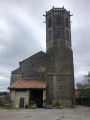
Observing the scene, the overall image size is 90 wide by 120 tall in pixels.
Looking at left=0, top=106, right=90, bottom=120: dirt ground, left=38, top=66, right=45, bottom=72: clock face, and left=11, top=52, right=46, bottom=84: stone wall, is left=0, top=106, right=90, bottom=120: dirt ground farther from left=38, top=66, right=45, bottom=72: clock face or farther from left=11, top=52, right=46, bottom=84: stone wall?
left=38, top=66, right=45, bottom=72: clock face

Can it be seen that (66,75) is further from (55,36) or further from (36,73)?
(55,36)

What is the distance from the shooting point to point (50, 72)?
3094 cm

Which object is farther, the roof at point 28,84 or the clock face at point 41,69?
the clock face at point 41,69

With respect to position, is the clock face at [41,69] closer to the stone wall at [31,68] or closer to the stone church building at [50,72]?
the stone church building at [50,72]

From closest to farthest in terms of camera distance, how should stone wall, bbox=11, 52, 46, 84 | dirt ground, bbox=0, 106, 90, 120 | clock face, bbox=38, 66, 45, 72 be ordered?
dirt ground, bbox=0, 106, 90, 120, stone wall, bbox=11, 52, 46, 84, clock face, bbox=38, 66, 45, 72

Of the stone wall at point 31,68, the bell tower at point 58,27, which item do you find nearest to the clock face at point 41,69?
the stone wall at point 31,68

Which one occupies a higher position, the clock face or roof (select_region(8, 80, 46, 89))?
the clock face

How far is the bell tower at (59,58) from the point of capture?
29.5 m

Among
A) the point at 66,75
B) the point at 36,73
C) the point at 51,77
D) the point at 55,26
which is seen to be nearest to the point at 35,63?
the point at 36,73

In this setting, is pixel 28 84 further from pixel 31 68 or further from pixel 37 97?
pixel 31 68

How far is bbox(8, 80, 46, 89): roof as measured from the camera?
27969 millimetres

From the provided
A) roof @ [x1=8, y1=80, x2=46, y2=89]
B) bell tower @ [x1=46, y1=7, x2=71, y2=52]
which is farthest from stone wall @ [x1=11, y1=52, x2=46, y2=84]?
bell tower @ [x1=46, y1=7, x2=71, y2=52]

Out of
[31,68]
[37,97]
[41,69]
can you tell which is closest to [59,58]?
[41,69]

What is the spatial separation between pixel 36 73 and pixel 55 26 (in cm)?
1081
